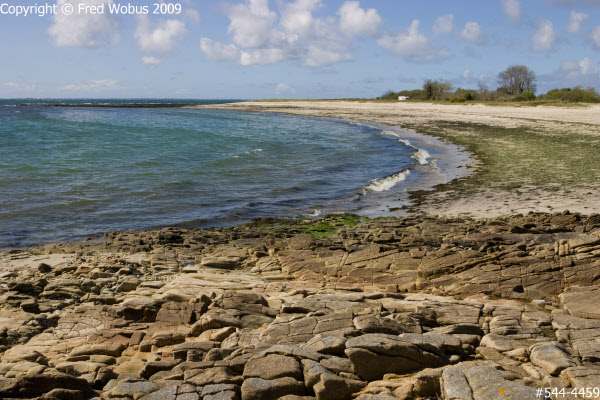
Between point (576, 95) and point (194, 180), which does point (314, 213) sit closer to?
point (194, 180)

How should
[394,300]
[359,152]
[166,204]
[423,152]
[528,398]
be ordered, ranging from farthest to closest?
[359,152], [423,152], [166,204], [394,300], [528,398]

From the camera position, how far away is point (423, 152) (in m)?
38.5

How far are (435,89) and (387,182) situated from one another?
101333 millimetres

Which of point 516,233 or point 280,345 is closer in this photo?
point 280,345

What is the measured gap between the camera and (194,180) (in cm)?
2792

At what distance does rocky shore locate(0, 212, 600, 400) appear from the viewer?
22.8 feet

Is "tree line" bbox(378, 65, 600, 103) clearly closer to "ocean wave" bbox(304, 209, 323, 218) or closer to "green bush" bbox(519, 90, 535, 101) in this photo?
"green bush" bbox(519, 90, 535, 101)

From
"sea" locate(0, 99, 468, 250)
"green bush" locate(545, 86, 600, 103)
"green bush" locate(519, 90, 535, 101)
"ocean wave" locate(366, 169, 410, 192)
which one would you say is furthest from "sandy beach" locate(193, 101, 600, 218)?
"green bush" locate(519, 90, 535, 101)

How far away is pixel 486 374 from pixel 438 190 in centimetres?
1758

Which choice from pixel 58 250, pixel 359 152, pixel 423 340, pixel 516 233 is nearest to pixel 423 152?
pixel 359 152

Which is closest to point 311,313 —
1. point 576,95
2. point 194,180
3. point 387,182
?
point 387,182

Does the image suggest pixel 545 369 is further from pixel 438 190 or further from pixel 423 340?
pixel 438 190

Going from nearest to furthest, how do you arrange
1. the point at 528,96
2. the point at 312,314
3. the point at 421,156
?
1. the point at 312,314
2. the point at 421,156
3. the point at 528,96

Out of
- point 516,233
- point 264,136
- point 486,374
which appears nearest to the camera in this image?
point 486,374
